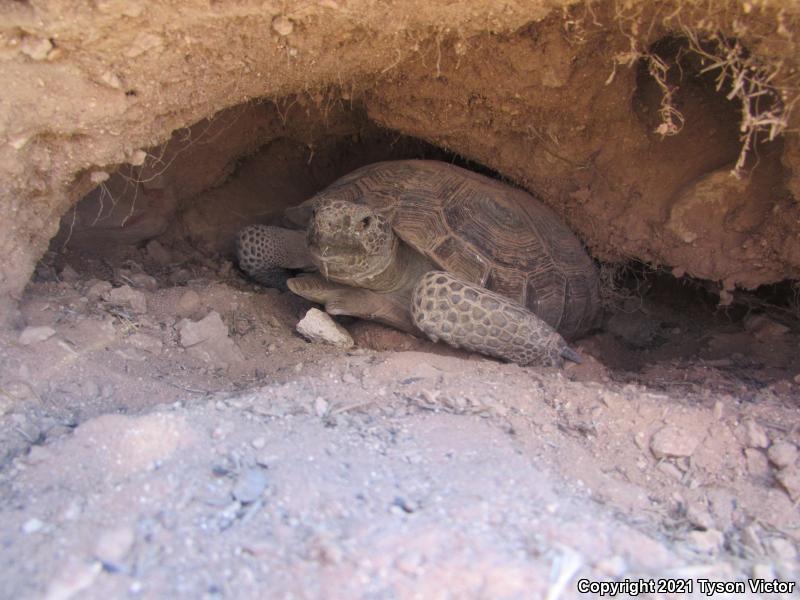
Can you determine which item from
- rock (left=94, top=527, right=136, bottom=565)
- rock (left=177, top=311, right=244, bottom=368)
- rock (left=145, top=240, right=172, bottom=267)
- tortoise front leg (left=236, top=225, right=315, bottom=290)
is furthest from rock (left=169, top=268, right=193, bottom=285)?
rock (left=94, top=527, right=136, bottom=565)

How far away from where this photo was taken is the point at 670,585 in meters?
1.63

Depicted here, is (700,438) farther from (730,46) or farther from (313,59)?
(313,59)

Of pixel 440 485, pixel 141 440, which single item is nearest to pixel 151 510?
pixel 141 440

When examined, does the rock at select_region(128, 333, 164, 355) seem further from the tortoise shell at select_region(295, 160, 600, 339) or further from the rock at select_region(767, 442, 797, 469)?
the rock at select_region(767, 442, 797, 469)

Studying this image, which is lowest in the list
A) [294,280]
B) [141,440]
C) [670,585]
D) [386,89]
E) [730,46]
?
[294,280]

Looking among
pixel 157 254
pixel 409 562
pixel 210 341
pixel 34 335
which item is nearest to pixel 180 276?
pixel 157 254

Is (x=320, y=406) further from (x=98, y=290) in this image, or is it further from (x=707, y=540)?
Answer: (x=98, y=290)

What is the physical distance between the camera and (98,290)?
3277mm

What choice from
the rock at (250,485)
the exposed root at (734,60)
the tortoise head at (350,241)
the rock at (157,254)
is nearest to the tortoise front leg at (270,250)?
the rock at (157,254)

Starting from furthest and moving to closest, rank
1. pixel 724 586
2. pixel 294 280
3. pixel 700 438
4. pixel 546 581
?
pixel 294 280 < pixel 700 438 < pixel 724 586 < pixel 546 581

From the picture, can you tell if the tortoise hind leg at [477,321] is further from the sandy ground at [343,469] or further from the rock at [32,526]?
the rock at [32,526]

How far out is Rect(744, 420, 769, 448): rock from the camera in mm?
2459

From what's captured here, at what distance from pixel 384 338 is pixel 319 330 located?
0.47 m

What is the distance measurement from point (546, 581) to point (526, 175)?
11.1 ft
